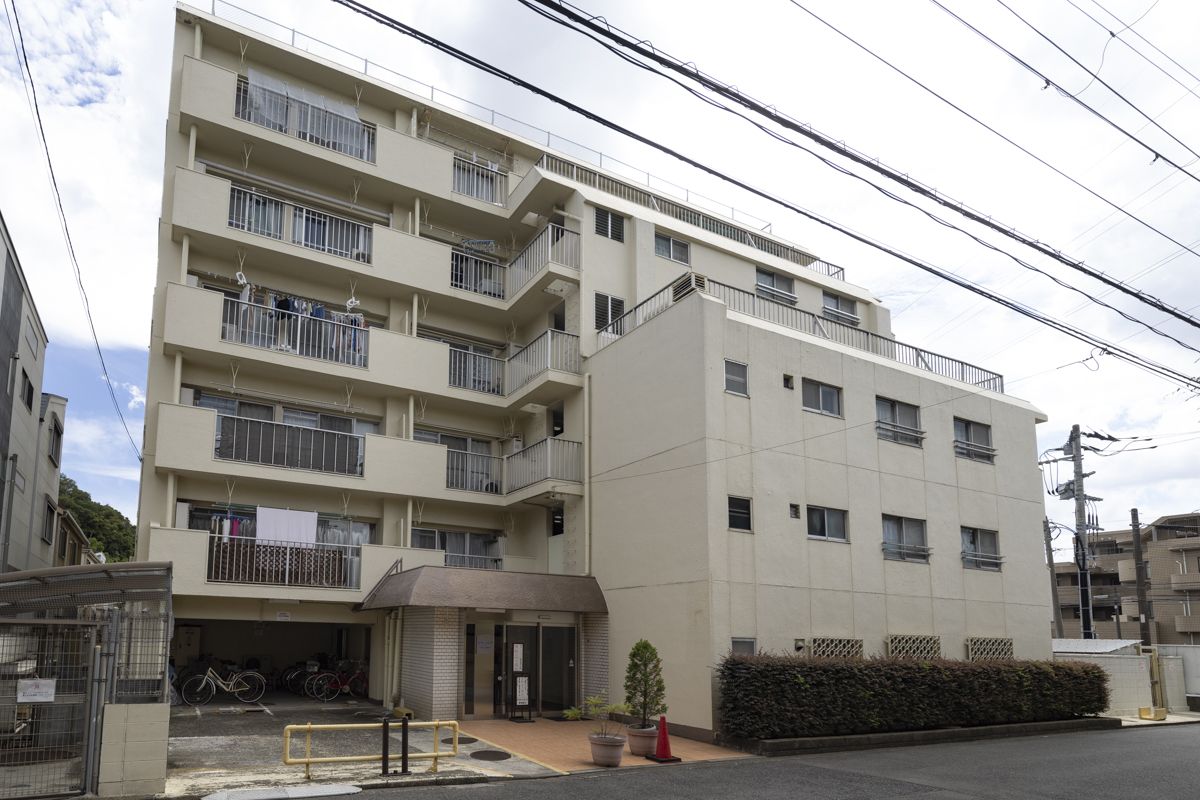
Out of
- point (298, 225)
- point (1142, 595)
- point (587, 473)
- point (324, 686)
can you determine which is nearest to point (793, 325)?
point (587, 473)

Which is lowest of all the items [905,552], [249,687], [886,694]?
[249,687]

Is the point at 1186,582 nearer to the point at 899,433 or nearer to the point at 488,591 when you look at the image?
the point at 899,433

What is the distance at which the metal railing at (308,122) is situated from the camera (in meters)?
22.2

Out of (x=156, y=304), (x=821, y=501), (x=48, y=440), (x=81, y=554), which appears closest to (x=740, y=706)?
(x=821, y=501)

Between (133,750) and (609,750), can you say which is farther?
(609,750)

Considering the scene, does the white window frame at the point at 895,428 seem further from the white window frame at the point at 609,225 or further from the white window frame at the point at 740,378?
the white window frame at the point at 609,225

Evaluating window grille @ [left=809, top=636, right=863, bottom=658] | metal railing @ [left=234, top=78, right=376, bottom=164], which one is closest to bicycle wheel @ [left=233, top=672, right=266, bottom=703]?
window grille @ [left=809, top=636, right=863, bottom=658]

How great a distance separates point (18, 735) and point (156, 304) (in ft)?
41.3

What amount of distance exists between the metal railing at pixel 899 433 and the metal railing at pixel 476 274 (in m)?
11.7

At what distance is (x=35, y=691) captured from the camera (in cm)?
1004

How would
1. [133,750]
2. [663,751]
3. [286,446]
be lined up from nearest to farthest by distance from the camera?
1. [133,750]
2. [663,751]
3. [286,446]

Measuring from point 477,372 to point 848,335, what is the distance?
1045 centimetres

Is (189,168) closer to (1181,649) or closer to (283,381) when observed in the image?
(283,381)

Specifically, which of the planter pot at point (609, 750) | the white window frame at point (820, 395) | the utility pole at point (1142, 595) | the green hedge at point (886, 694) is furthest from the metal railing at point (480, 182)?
the utility pole at point (1142, 595)
